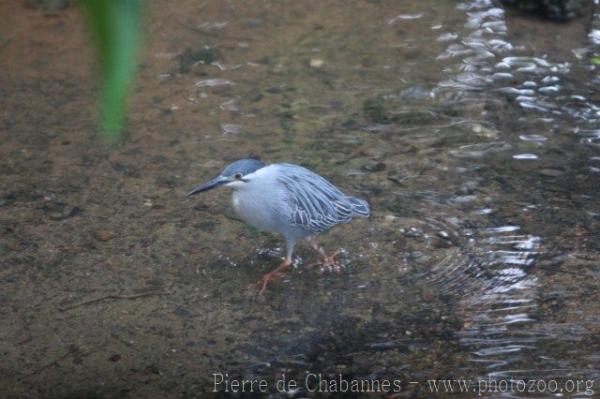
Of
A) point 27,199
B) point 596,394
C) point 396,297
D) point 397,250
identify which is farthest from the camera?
point 27,199

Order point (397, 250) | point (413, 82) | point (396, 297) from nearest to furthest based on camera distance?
point (396, 297)
point (397, 250)
point (413, 82)

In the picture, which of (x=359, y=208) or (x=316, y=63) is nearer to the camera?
(x=359, y=208)

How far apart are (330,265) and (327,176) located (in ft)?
3.36

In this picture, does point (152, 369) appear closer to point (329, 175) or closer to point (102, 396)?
point (102, 396)

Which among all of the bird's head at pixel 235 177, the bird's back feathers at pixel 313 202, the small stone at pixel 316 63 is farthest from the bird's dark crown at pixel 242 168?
the small stone at pixel 316 63

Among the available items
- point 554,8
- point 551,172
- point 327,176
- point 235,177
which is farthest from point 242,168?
point 554,8

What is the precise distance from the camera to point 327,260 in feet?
16.1

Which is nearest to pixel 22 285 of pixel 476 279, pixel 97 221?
pixel 97 221

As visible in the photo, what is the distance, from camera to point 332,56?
7.27 meters

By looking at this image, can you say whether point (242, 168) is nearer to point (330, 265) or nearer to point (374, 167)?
point (330, 265)

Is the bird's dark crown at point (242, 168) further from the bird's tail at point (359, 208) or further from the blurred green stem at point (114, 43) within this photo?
the blurred green stem at point (114, 43)

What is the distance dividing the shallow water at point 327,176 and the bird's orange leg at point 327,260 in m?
0.09

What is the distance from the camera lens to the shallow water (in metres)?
4.18

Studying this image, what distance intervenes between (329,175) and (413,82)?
5.08 feet
